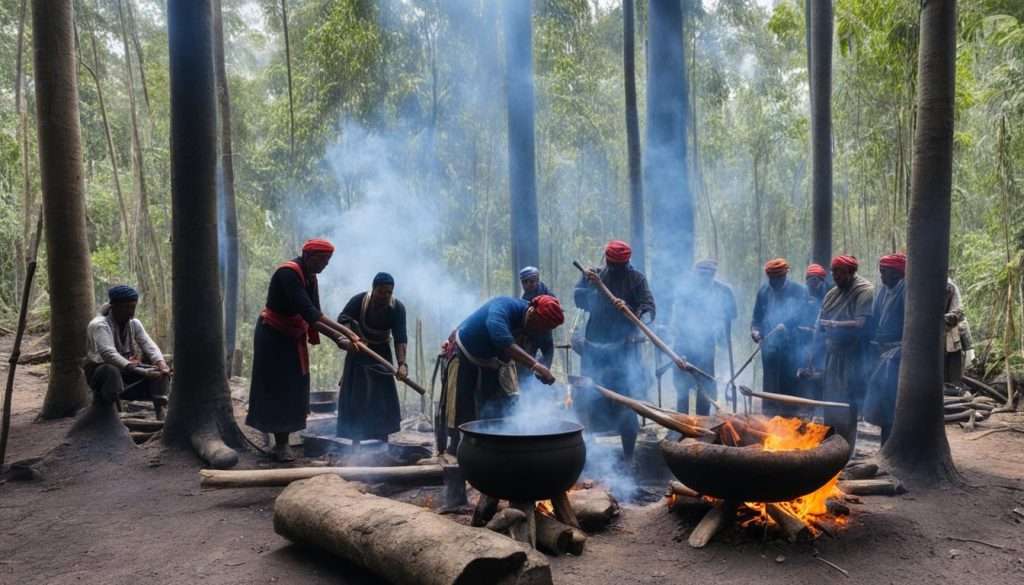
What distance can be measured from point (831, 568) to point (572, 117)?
57.3 ft

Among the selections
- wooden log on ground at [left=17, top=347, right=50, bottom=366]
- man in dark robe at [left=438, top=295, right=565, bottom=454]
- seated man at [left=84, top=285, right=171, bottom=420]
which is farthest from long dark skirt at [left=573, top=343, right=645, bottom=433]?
wooden log on ground at [left=17, top=347, right=50, bottom=366]

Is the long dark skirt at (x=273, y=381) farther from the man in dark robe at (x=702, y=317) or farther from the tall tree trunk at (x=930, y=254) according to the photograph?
the tall tree trunk at (x=930, y=254)

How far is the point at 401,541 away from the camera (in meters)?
3.17

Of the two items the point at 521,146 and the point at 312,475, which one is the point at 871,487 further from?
the point at 521,146

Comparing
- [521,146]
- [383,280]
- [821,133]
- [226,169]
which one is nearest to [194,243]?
[383,280]

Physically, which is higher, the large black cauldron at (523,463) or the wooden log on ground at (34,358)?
the large black cauldron at (523,463)

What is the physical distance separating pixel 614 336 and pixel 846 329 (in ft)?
7.70

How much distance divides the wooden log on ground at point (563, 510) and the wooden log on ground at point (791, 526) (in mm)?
1237

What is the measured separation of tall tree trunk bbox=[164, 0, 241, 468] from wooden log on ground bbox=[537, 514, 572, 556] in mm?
3494

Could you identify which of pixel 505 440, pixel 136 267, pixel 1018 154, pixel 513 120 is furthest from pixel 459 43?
pixel 505 440

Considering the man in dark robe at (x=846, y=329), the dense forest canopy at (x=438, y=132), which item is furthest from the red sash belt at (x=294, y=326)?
the dense forest canopy at (x=438, y=132)

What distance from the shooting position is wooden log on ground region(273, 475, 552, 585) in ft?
9.62

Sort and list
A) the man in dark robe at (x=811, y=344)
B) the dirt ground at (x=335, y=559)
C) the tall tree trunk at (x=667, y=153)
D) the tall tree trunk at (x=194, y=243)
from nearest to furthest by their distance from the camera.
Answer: the dirt ground at (x=335, y=559) < the tall tree trunk at (x=194, y=243) < the man in dark robe at (x=811, y=344) < the tall tree trunk at (x=667, y=153)

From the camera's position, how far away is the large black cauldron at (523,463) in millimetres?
3793
